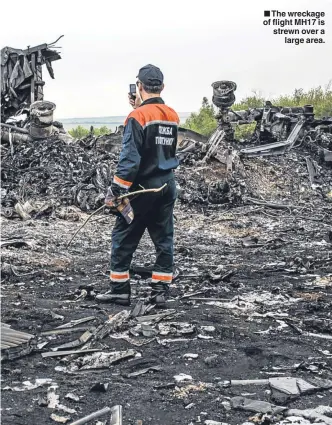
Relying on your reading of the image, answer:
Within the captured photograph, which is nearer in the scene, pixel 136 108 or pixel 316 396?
pixel 316 396

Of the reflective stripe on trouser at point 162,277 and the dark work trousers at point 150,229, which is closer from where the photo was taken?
the dark work trousers at point 150,229

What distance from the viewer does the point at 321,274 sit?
21.8ft

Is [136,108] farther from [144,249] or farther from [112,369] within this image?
[144,249]

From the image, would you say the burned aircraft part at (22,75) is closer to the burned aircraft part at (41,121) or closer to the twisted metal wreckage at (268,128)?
the burned aircraft part at (41,121)

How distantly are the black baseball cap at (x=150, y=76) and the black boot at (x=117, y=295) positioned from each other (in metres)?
1.67

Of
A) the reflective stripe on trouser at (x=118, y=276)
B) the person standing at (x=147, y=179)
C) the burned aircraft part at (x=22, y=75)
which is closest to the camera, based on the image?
the person standing at (x=147, y=179)

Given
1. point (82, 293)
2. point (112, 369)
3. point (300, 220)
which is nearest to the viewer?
point (112, 369)

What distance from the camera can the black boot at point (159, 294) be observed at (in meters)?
5.16

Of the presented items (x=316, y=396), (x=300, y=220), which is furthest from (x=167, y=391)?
(x=300, y=220)

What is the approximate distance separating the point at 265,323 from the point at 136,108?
201 cm

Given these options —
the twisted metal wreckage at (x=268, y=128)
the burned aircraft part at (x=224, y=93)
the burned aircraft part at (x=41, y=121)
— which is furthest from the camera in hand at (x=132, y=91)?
the burned aircraft part at (x=41, y=121)

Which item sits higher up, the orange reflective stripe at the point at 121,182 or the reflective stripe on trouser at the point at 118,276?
the orange reflective stripe at the point at 121,182

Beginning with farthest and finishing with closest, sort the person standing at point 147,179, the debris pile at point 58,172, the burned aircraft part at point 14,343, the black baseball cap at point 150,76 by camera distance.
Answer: the debris pile at point 58,172 → the black baseball cap at point 150,76 → the person standing at point 147,179 → the burned aircraft part at point 14,343

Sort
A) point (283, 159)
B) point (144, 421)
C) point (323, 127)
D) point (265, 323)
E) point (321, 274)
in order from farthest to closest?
1. point (323, 127)
2. point (283, 159)
3. point (321, 274)
4. point (265, 323)
5. point (144, 421)
